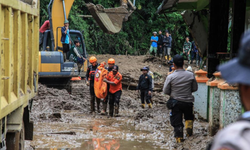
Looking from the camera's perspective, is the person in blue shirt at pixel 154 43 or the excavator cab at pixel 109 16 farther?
the person in blue shirt at pixel 154 43

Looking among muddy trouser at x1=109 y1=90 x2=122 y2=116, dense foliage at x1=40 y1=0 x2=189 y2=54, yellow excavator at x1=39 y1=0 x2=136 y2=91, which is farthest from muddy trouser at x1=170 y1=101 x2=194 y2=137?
dense foliage at x1=40 y1=0 x2=189 y2=54

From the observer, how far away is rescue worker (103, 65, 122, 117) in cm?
1261

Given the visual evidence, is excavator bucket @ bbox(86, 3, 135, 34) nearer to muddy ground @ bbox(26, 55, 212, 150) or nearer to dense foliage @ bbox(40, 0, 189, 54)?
muddy ground @ bbox(26, 55, 212, 150)

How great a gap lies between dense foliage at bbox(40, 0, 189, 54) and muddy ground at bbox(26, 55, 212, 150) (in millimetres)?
15271

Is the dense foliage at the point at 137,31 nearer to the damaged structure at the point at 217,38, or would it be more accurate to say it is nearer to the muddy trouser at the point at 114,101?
the muddy trouser at the point at 114,101

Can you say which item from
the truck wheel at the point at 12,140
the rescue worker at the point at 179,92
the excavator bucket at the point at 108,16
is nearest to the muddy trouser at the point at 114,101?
the excavator bucket at the point at 108,16

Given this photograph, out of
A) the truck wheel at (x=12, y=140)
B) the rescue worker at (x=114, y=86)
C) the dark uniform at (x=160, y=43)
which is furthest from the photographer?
the dark uniform at (x=160, y=43)

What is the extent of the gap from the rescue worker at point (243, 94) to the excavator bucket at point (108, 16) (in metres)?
15.0

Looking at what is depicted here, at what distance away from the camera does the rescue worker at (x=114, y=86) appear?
496 inches

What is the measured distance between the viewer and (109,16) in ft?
A: 55.4

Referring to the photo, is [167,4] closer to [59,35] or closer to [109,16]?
[109,16]

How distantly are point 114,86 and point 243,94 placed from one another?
36.5 feet

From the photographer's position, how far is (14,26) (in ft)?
17.3

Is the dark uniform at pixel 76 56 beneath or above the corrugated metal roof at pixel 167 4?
beneath
